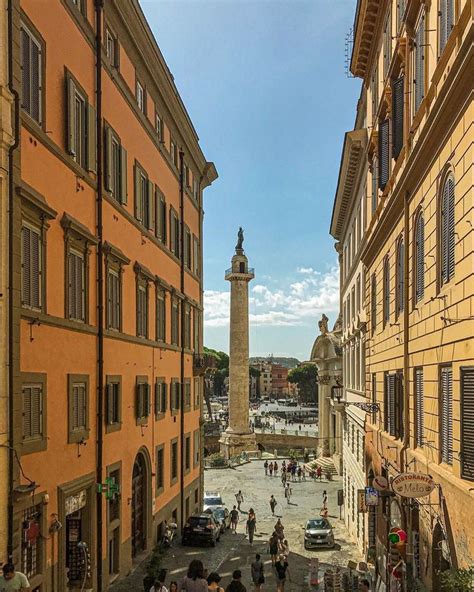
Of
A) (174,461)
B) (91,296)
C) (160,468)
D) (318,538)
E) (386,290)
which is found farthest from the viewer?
(174,461)

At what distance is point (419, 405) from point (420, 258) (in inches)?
124

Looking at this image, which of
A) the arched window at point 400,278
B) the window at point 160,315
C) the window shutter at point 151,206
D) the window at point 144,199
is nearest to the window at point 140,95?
the window at point 144,199

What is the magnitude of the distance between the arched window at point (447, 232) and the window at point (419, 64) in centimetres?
319

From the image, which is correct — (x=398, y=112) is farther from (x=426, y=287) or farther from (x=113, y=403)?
(x=113, y=403)

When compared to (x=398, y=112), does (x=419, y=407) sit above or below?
below

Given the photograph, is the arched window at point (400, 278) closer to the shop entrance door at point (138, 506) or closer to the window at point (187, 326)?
the shop entrance door at point (138, 506)

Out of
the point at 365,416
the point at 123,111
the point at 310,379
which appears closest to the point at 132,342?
the point at 123,111

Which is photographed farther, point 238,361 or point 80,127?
point 238,361

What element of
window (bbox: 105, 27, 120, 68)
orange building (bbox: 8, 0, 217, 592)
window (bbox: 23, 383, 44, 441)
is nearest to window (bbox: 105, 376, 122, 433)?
orange building (bbox: 8, 0, 217, 592)

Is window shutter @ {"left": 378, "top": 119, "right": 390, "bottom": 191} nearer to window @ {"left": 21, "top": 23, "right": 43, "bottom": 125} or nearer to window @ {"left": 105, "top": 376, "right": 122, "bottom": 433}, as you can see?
window @ {"left": 105, "top": 376, "right": 122, "bottom": 433}

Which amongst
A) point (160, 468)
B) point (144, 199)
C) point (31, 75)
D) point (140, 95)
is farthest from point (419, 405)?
point (140, 95)

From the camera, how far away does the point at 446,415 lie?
12.6m

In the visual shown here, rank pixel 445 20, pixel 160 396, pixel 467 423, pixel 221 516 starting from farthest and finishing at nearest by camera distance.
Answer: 1. pixel 221 516
2. pixel 160 396
3. pixel 445 20
4. pixel 467 423

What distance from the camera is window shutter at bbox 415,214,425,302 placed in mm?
14865
